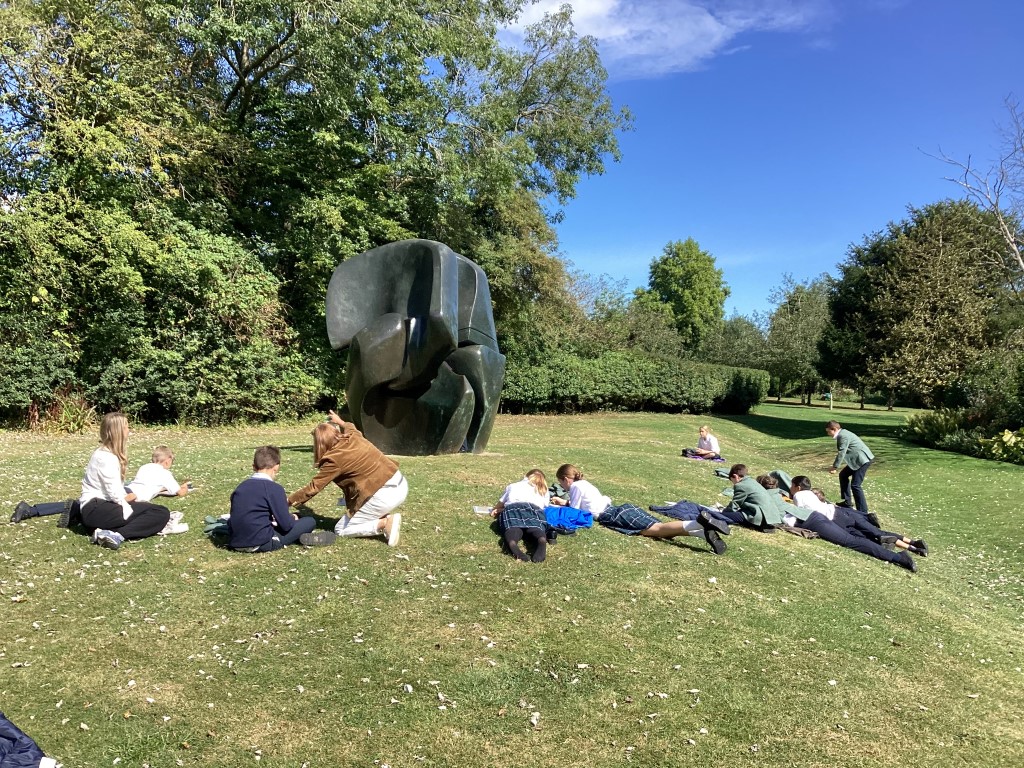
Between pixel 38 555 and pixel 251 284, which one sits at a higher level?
pixel 251 284

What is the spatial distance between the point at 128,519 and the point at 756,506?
27.6 ft

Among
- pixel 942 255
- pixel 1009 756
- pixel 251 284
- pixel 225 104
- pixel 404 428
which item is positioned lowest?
pixel 1009 756

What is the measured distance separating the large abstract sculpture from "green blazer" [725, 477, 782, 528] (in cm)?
575

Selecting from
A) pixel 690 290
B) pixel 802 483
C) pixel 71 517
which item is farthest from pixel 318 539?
pixel 690 290

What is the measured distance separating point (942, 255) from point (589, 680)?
3305 centimetres

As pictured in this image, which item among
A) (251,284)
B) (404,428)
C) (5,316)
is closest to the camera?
(404,428)

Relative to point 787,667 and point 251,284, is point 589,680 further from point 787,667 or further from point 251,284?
point 251,284

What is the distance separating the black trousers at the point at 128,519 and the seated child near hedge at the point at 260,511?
0.95m

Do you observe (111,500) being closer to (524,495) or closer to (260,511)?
(260,511)

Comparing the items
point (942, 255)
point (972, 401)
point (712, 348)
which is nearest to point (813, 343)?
point (712, 348)

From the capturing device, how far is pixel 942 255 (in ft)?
102

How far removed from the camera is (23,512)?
8.38 meters

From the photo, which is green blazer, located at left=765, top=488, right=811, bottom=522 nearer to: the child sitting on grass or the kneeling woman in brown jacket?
the kneeling woman in brown jacket

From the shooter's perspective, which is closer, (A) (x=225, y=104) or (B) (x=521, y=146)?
(A) (x=225, y=104)
